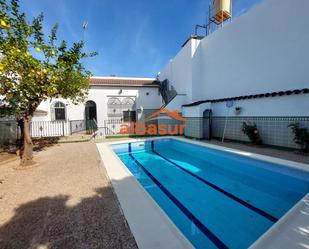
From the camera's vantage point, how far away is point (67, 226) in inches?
93.4

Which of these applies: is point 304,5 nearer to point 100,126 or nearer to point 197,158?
point 197,158

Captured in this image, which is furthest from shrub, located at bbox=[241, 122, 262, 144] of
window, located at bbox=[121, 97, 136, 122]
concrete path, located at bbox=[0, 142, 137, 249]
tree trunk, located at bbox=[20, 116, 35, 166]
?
window, located at bbox=[121, 97, 136, 122]

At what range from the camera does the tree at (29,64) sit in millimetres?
4527

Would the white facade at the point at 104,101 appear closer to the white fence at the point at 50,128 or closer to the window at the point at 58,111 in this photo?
the window at the point at 58,111

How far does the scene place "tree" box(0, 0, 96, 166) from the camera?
4.53 metres

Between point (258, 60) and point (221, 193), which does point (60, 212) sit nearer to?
point (221, 193)

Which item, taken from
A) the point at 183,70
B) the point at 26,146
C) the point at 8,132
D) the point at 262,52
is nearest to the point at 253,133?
the point at 262,52

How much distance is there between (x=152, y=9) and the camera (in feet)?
37.8

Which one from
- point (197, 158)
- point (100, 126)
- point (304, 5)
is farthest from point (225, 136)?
point (100, 126)

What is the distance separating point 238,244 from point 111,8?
12.6 m

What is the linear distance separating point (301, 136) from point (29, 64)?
928cm

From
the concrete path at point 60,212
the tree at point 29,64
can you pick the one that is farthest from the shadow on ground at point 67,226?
the tree at point 29,64

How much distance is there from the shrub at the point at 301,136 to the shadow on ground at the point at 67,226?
6.91m

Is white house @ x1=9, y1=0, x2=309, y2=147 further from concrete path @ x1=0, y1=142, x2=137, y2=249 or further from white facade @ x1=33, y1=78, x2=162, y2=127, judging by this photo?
concrete path @ x1=0, y1=142, x2=137, y2=249
